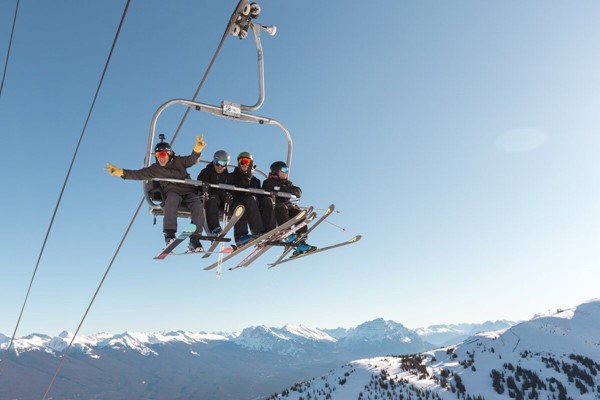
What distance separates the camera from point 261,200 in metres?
10.4

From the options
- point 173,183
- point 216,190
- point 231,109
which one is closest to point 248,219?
point 216,190

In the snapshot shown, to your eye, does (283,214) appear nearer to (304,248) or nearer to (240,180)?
(304,248)

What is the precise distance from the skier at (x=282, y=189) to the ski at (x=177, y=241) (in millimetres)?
2283

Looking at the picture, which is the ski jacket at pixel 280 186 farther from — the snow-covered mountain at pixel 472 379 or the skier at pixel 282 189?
the snow-covered mountain at pixel 472 379

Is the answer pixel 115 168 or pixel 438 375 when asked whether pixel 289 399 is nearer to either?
pixel 438 375

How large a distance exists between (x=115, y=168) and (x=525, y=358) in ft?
730

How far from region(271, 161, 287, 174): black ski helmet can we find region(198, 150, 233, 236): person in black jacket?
A: 120 cm

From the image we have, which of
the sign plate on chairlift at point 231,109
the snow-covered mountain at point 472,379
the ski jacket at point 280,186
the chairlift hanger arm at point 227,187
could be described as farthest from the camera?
the snow-covered mountain at point 472,379

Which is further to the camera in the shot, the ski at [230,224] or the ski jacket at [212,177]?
the ski jacket at [212,177]

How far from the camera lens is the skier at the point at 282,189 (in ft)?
34.4

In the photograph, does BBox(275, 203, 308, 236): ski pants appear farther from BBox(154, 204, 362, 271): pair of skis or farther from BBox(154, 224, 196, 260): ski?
BBox(154, 224, 196, 260): ski

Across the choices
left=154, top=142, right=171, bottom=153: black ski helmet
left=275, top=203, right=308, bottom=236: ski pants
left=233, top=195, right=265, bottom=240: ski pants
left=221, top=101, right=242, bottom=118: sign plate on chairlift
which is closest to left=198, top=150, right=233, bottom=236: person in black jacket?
left=233, top=195, right=265, bottom=240: ski pants

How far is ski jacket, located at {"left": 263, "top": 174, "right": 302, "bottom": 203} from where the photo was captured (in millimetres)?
10445

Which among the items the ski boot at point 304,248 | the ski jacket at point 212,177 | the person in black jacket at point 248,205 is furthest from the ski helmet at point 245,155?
the ski boot at point 304,248
